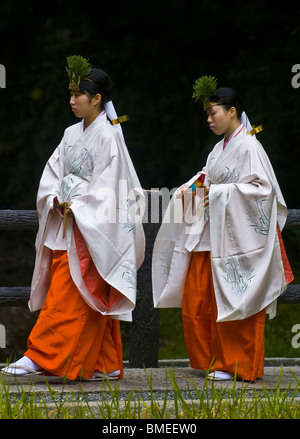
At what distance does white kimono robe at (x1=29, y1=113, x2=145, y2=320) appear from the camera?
4262 millimetres

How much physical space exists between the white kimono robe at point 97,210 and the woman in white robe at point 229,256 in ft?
0.98

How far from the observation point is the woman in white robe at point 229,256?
4.37m

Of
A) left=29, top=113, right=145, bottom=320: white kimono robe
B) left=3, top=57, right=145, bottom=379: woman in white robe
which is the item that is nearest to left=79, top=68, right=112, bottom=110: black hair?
left=3, top=57, right=145, bottom=379: woman in white robe

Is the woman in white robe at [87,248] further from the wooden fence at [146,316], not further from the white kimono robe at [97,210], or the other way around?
the wooden fence at [146,316]

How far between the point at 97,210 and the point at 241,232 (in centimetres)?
75

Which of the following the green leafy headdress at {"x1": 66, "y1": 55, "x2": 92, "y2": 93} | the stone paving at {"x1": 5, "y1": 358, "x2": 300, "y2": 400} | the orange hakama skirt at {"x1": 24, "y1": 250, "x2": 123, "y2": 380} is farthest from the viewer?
the green leafy headdress at {"x1": 66, "y1": 55, "x2": 92, "y2": 93}

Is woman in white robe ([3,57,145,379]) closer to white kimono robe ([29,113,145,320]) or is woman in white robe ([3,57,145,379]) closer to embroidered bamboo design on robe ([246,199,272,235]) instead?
white kimono robe ([29,113,145,320])

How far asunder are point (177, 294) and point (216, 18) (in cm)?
494

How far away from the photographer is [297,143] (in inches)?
347

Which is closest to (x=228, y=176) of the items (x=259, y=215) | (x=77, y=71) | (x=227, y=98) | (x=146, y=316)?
(x=259, y=215)

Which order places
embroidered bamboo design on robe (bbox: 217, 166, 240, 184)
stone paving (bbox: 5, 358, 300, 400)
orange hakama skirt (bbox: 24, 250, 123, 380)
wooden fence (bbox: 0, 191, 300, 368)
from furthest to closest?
wooden fence (bbox: 0, 191, 300, 368)
embroidered bamboo design on robe (bbox: 217, 166, 240, 184)
orange hakama skirt (bbox: 24, 250, 123, 380)
stone paving (bbox: 5, 358, 300, 400)

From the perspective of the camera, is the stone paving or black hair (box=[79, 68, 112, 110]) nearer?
the stone paving

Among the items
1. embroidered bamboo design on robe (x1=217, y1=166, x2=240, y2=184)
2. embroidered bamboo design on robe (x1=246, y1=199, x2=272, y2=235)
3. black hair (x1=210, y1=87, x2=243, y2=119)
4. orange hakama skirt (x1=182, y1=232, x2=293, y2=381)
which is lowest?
orange hakama skirt (x1=182, y1=232, x2=293, y2=381)

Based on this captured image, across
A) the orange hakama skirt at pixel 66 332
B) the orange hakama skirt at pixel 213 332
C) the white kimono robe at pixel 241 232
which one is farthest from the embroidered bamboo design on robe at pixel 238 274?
the orange hakama skirt at pixel 66 332
